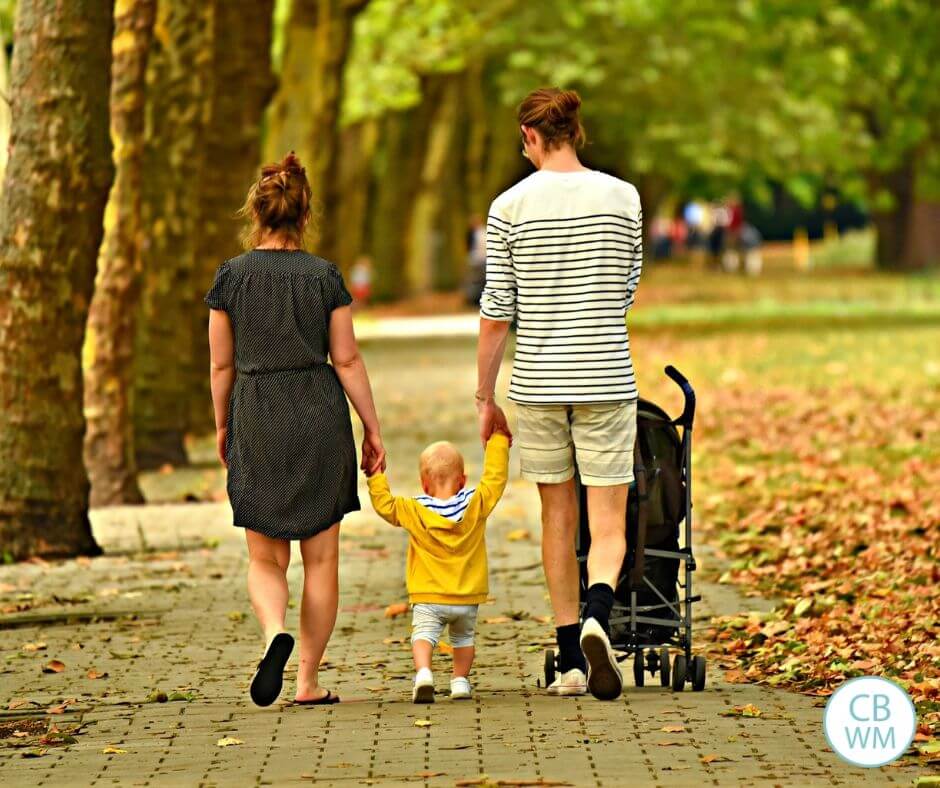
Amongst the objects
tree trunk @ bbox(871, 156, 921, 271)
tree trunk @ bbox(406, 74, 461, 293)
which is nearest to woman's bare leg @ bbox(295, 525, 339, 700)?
tree trunk @ bbox(406, 74, 461, 293)

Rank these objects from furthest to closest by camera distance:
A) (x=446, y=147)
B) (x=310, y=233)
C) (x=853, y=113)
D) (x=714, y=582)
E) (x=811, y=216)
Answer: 1. (x=811, y=216)
2. (x=853, y=113)
3. (x=446, y=147)
4. (x=714, y=582)
5. (x=310, y=233)

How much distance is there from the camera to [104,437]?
16.0 meters

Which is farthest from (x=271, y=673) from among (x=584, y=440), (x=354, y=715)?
(x=584, y=440)

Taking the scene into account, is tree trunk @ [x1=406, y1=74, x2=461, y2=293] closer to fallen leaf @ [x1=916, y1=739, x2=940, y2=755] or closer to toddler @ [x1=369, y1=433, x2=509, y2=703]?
toddler @ [x1=369, y1=433, x2=509, y2=703]

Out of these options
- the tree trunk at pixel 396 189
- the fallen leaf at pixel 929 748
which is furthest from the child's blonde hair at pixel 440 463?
the tree trunk at pixel 396 189

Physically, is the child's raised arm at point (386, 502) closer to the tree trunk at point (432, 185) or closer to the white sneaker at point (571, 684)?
the white sneaker at point (571, 684)

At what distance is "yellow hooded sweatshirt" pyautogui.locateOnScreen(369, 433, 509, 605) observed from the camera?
8008 millimetres

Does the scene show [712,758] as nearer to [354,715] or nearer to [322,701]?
[354,715]

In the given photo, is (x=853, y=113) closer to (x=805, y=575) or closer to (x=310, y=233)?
(x=805, y=575)

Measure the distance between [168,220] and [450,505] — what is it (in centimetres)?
1092

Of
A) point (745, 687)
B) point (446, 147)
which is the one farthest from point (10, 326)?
point (446, 147)

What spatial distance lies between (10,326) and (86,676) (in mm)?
4065

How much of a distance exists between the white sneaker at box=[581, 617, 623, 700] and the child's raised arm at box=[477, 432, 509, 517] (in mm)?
630

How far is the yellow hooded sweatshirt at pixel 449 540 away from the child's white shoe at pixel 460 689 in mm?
274
